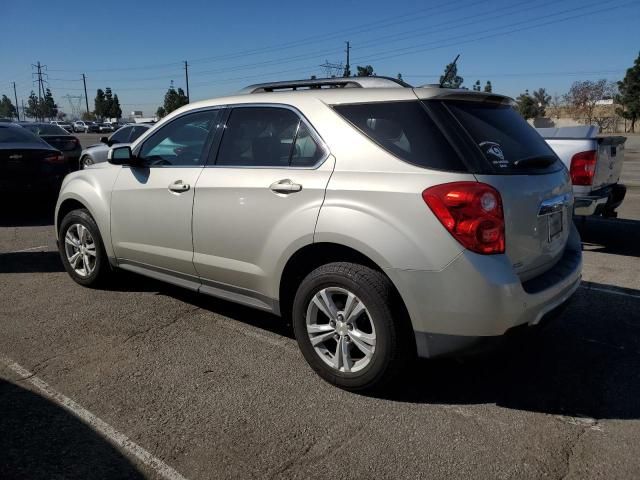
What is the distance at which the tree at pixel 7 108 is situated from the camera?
474 feet

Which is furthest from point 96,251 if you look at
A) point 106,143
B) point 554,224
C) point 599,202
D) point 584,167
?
point 106,143

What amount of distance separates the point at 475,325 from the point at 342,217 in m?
0.93

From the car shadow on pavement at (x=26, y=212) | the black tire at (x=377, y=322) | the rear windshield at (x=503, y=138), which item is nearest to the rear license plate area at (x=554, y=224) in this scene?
the rear windshield at (x=503, y=138)

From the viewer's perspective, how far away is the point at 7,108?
487ft

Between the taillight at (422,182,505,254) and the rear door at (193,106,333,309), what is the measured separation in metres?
0.76

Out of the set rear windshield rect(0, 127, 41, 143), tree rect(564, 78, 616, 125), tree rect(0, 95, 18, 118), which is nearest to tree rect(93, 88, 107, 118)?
tree rect(0, 95, 18, 118)

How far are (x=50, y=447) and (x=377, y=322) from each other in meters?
1.77

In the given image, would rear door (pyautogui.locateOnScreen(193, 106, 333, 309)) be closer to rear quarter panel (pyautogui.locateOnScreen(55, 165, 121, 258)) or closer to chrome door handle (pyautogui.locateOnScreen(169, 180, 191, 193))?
chrome door handle (pyautogui.locateOnScreen(169, 180, 191, 193))

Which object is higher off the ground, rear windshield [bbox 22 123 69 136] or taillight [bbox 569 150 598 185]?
rear windshield [bbox 22 123 69 136]

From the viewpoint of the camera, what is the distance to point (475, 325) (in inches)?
112

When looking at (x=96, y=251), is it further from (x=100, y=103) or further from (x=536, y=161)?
(x=100, y=103)

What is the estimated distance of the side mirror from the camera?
4.57m

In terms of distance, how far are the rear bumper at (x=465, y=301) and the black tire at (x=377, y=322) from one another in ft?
0.30

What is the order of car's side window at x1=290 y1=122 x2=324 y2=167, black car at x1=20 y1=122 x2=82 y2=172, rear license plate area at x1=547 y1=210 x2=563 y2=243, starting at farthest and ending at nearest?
black car at x1=20 y1=122 x2=82 y2=172
car's side window at x1=290 y1=122 x2=324 y2=167
rear license plate area at x1=547 y1=210 x2=563 y2=243
